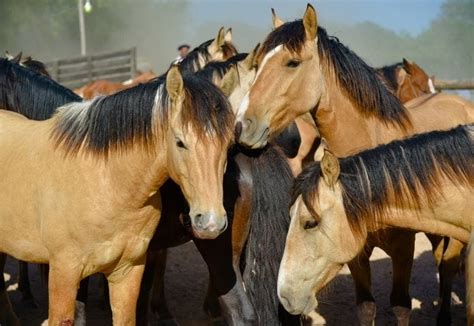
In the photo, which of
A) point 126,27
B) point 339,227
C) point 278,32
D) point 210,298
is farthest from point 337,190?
point 126,27

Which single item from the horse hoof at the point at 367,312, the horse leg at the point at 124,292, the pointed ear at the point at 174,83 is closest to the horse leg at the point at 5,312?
the horse leg at the point at 124,292

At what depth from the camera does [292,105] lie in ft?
15.3

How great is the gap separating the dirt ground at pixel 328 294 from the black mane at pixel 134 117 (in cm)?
244

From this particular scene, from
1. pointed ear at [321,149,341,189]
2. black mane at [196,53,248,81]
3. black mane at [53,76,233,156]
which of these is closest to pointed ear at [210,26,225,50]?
black mane at [196,53,248,81]

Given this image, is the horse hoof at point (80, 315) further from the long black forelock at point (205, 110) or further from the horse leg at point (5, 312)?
the long black forelock at point (205, 110)

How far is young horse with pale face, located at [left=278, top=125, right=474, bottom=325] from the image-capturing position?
3854 mm

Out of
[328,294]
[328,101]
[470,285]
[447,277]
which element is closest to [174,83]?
[328,101]

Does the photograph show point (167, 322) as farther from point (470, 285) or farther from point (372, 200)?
point (470, 285)

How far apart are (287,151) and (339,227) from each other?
7.91 ft

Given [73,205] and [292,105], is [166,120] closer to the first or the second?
[73,205]

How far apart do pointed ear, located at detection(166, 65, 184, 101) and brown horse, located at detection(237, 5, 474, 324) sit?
790mm

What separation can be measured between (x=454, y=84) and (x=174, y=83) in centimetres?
719

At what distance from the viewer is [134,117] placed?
3912mm

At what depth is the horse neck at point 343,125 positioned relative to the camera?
189 inches
